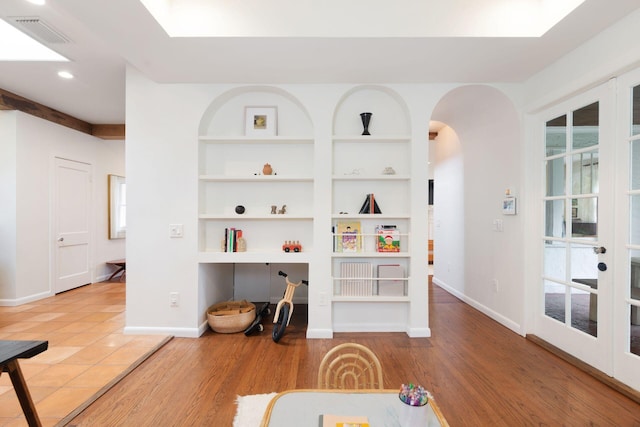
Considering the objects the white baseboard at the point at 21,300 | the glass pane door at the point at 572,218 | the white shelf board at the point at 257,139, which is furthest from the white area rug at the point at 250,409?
the white baseboard at the point at 21,300

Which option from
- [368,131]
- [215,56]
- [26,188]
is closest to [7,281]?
[26,188]

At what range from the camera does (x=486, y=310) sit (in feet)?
12.6

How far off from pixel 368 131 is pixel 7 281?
16.7 feet

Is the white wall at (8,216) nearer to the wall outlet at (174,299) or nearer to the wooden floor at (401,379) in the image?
the wall outlet at (174,299)

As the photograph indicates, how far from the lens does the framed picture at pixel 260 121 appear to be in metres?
3.35

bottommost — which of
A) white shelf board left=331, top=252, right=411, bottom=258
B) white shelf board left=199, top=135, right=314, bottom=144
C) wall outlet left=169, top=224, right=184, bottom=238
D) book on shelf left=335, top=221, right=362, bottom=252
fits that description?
white shelf board left=331, top=252, right=411, bottom=258

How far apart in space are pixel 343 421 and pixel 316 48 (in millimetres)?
2518

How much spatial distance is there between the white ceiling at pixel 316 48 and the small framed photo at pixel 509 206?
3.97ft

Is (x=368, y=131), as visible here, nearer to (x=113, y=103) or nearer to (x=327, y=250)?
(x=327, y=250)

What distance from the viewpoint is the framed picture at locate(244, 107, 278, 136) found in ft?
11.0

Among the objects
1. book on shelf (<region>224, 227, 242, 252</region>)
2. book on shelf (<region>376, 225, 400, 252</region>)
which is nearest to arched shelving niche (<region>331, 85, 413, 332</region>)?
book on shelf (<region>376, 225, 400, 252</region>)

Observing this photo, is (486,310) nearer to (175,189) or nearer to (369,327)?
(369,327)

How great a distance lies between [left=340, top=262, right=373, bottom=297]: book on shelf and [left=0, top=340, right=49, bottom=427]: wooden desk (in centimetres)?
236

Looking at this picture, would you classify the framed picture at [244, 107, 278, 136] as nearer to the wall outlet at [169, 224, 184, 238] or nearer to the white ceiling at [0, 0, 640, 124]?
the white ceiling at [0, 0, 640, 124]
